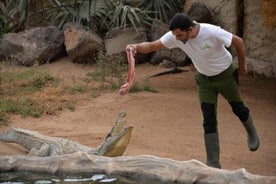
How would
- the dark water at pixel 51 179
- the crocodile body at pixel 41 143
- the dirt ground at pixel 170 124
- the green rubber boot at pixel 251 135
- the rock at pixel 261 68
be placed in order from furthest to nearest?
the rock at pixel 261 68
the dirt ground at pixel 170 124
the crocodile body at pixel 41 143
the green rubber boot at pixel 251 135
the dark water at pixel 51 179

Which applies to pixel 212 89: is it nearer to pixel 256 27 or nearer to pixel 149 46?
pixel 149 46

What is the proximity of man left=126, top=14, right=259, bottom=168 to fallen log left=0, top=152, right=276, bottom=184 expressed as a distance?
79 centimetres

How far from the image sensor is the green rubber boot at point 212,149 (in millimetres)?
5699

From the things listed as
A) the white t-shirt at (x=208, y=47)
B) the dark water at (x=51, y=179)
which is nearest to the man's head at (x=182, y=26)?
the white t-shirt at (x=208, y=47)

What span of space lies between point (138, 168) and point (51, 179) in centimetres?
81

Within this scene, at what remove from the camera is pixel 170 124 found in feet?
26.8

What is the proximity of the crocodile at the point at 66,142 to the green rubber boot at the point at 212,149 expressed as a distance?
0.75 metres

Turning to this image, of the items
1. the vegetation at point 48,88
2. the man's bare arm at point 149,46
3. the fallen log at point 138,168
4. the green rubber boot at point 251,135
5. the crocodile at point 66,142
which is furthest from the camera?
the vegetation at point 48,88

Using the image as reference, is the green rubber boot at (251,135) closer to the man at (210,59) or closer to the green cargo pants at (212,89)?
the man at (210,59)

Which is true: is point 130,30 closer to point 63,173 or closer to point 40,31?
point 40,31

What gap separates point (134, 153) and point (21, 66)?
20.3 ft

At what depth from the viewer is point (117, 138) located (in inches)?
231

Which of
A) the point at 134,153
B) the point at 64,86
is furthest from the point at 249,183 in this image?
the point at 64,86

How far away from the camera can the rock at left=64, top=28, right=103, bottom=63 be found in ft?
39.5
